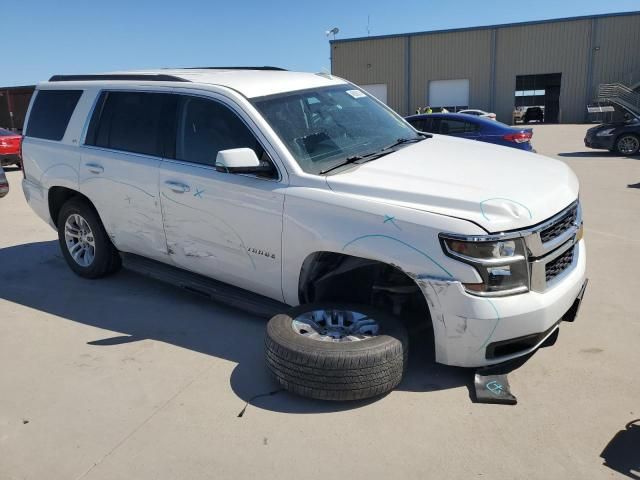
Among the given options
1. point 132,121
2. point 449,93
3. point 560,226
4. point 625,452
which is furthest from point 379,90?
point 625,452

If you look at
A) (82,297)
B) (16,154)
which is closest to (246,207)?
(82,297)

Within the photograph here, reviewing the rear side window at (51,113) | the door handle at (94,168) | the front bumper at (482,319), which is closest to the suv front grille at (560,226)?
the front bumper at (482,319)

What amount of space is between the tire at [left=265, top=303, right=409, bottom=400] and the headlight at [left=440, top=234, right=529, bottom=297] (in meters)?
0.62

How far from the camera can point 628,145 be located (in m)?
16.8

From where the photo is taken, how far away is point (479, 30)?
145 ft

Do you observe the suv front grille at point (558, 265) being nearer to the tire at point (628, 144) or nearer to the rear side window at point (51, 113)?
the rear side window at point (51, 113)

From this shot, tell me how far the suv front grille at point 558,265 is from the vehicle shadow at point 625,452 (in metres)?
0.93

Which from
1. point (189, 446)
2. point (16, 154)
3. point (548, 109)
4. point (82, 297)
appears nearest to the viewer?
point (189, 446)

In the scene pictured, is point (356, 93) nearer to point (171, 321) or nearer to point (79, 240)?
point (171, 321)

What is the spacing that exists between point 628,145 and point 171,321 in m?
16.2

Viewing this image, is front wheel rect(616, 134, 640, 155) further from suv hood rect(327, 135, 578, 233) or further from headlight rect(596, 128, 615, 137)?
suv hood rect(327, 135, 578, 233)

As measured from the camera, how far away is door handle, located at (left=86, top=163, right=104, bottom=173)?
519 cm

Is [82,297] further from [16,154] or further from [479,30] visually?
[479,30]

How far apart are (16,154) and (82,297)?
13.7m
